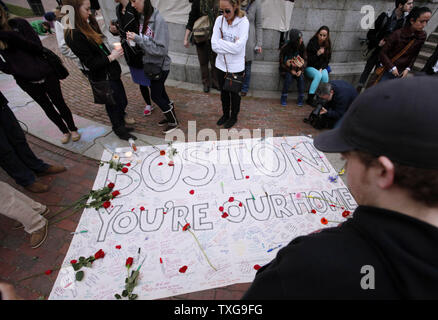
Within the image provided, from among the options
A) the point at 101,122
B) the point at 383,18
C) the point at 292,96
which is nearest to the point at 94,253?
the point at 101,122

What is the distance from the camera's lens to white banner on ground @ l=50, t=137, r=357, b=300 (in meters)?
2.12

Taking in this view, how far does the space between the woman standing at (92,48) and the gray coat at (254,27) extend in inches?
106

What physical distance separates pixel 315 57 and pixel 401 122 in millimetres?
4617

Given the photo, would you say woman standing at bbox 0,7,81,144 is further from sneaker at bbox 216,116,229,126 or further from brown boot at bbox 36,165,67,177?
sneaker at bbox 216,116,229,126

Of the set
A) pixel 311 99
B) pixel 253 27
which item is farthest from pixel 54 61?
pixel 311 99

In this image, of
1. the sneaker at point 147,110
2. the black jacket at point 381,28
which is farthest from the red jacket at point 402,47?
the sneaker at point 147,110

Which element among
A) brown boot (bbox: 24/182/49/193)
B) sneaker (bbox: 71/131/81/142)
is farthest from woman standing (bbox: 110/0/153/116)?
brown boot (bbox: 24/182/49/193)

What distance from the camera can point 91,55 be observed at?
2.81 meters

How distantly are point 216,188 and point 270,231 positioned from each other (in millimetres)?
923

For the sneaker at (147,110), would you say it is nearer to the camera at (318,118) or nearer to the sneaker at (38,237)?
the sneaker at (38,237)

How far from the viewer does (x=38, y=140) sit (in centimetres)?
379

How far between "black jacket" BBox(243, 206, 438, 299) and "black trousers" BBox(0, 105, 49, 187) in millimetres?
3116

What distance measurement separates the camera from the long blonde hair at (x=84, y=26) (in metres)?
2.53
